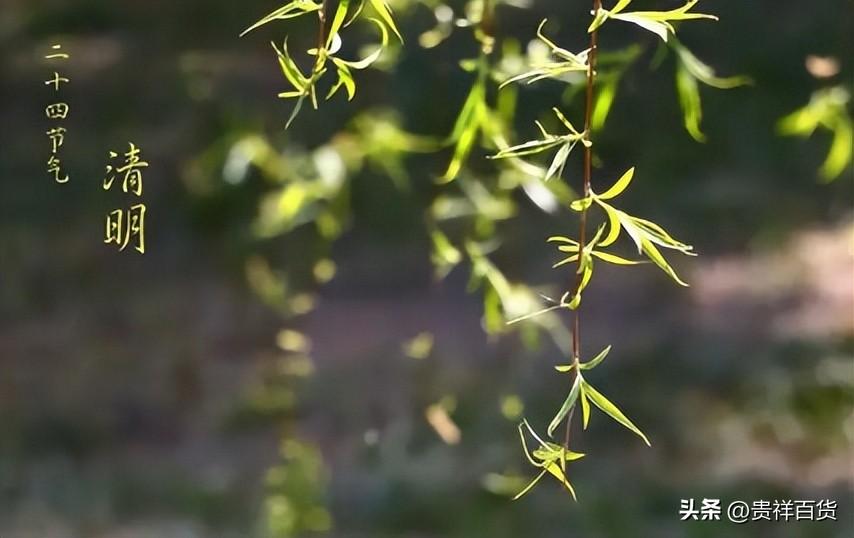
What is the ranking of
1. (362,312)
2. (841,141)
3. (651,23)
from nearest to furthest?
(651,23) → (841,141) → (362,312)

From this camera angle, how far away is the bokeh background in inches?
31.6

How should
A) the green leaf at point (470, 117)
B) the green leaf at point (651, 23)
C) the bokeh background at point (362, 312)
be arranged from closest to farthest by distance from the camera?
the green leaf at point (651, 23) → the green leaf at point (470, 117) → the bokeh background at point (362, 312)

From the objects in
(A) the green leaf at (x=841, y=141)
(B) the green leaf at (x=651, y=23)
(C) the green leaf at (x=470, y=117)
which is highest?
(A) the green leaf at (x=841, y=141)

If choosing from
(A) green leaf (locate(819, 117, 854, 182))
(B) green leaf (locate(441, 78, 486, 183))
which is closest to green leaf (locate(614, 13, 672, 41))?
(B) green leaf (locate(441, 78, 486, 183))

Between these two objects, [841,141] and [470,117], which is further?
[841,141]

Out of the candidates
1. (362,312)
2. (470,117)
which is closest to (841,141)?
(470,117)

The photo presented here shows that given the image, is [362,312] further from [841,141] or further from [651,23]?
[651,23]

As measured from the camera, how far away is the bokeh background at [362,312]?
2.63 ft

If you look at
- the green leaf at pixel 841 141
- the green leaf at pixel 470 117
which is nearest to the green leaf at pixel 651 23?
the green leaf at pixel 470 117

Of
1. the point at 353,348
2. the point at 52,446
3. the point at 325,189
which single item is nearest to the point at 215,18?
the point at 325,189

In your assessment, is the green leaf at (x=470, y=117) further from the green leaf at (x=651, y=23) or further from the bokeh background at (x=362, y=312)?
the bokeh background at (x=362, y=312)

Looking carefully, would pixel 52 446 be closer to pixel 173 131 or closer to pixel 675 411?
pixel 173 131

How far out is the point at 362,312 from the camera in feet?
2.90

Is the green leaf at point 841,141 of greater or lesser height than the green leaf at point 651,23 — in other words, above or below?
above
